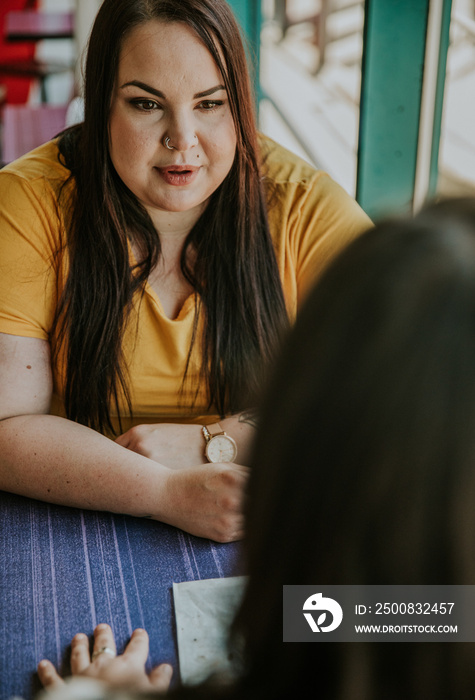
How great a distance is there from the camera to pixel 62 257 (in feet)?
4.39

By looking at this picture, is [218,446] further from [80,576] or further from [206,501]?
[80,576]

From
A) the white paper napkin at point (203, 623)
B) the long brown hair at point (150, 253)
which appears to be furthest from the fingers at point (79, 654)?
the long brown hair at point (150, 253)

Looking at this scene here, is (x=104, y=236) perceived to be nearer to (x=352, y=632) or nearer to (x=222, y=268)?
(x=222, y=268)

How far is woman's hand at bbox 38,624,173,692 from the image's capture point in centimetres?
77

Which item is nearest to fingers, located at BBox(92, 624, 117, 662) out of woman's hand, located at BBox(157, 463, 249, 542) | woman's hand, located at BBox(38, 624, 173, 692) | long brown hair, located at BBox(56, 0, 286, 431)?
woman's hand, located at BBox(38, 624, 173, 692)

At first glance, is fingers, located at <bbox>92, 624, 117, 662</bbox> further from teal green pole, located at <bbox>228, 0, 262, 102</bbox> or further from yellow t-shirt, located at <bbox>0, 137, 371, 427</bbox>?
teal green pole, located at <bbox>228, 0, 262, 102</bbox>

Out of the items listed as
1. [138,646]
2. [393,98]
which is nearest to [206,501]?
[138,646]

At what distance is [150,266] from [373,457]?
39.3 inches

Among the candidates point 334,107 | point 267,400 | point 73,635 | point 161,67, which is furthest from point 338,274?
point 334,107

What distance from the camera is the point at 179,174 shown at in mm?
1310

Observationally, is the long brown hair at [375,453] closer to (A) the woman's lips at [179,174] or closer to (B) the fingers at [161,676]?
A: (B) the fingers at [161,676]

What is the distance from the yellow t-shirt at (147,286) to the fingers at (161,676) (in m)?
0.68

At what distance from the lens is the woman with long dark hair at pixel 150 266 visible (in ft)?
3.87

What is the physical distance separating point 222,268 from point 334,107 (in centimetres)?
612
